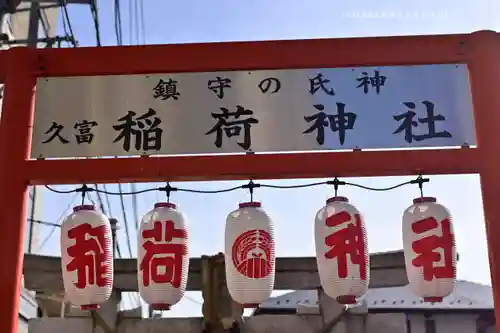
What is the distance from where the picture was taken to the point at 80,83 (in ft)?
19.0

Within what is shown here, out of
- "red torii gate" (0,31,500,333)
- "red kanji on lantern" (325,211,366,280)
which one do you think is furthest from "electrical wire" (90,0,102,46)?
"red kanji on lantern" (325,211,366,280)

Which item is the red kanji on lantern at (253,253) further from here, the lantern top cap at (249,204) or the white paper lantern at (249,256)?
the lantern top cap at (249,204)

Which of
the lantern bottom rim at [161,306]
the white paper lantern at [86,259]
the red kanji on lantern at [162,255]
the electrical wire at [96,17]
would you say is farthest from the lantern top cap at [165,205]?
the electrical wire at [96,17]

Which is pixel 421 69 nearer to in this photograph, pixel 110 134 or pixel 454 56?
pixel 454 56

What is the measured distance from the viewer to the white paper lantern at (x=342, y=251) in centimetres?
517

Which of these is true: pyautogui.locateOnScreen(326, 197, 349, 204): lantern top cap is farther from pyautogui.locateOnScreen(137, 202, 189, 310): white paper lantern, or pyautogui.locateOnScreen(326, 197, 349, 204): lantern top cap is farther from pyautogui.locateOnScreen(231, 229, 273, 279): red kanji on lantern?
pyautogui.locateOnScreen(137, 202, 189, 310): white paper lantern

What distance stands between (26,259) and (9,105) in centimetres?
421

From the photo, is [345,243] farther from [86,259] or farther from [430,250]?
[86,259]

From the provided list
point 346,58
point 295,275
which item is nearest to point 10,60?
point 346,58

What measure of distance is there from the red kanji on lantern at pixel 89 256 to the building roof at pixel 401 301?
7272mm

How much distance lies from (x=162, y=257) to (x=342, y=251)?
147 cm

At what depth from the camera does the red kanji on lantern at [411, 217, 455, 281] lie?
5.17m

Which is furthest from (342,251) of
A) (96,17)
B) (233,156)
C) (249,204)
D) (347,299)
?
(96,17)

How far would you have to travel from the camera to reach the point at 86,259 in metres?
5.34
